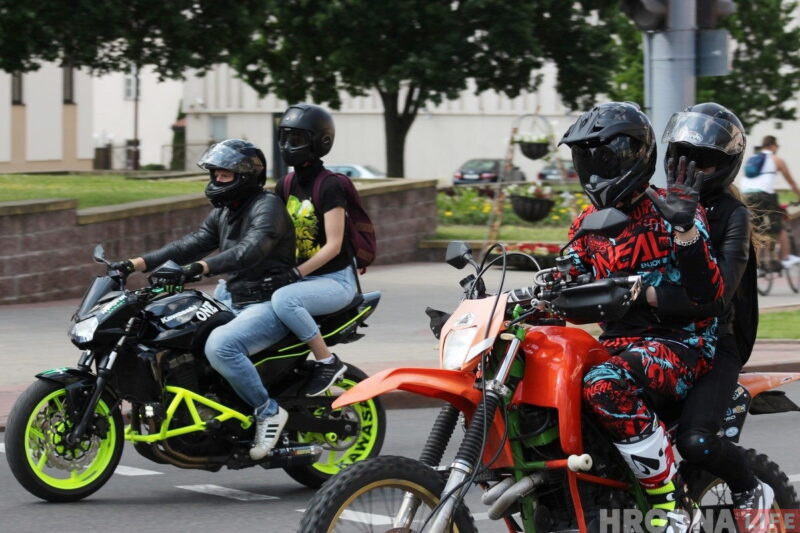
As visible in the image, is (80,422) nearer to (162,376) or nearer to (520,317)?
(162,376)

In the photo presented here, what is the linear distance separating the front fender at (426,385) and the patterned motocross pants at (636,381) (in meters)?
0.40

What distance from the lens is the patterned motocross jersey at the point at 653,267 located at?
474 centimetres

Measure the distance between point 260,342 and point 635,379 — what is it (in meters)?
2.89

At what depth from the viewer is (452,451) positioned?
8.50 meters

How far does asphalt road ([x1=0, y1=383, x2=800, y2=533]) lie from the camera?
6711mm

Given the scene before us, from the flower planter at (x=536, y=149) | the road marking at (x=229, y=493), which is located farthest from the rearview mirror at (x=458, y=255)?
the flower planter at (x=536, y=149)

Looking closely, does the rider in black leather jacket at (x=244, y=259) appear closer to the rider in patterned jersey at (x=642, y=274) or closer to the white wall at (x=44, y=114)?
the rider in patterned jersey at (x=642, y=274)

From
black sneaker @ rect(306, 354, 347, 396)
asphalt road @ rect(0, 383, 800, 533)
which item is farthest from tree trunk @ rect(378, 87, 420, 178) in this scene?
black sneaker @ rect(306, 354, 347, 396)

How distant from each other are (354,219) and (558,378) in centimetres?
343

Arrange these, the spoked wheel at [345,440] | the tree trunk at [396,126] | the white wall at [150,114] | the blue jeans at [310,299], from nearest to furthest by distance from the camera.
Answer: the blue jeans at [310,299], the spoked wheel at [345,440], the tree trunk at [396,126], the white wall at [150,114]

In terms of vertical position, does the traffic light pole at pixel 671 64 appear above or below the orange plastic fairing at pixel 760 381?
above

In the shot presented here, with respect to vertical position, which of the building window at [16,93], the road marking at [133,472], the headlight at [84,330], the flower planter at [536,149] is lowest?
the road marking at [133,472]

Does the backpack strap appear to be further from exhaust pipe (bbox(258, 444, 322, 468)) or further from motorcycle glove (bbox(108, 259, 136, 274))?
exhaust pipe (bbox(258, 444, 322, 468))

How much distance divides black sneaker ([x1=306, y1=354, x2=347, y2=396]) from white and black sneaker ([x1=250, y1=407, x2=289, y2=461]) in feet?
1.02
